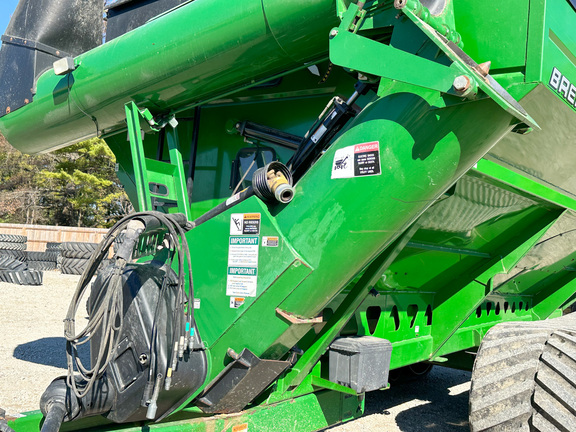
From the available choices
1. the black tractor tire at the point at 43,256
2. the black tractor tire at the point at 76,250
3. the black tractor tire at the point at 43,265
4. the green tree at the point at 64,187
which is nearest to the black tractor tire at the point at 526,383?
the black tractor tire at the point at 76,250

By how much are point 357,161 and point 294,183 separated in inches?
19.9

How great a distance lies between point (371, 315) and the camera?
3707 mm

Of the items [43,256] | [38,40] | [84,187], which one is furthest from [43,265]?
[38,40]

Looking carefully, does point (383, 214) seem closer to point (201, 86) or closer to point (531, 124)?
point (531, 124)

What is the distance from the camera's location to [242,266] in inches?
101

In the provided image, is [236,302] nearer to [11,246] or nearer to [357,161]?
[357,161]

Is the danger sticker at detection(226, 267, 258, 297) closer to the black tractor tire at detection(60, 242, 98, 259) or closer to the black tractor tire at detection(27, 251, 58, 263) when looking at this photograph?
the black tractor tire at detection(60, 242, 98, 259)

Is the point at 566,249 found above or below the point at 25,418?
above

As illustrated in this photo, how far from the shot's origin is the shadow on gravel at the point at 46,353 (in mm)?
5629

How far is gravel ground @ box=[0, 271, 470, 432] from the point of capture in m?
4.25

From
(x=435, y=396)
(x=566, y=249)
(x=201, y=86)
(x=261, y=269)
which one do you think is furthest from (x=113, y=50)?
(x=435, y=396)

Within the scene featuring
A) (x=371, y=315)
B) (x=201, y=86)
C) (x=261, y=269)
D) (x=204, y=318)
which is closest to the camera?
(x=261, y=269)

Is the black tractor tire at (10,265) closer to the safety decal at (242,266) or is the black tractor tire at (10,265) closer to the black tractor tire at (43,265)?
the black tractor tire at (43,265)

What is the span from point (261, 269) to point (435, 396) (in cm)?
357
